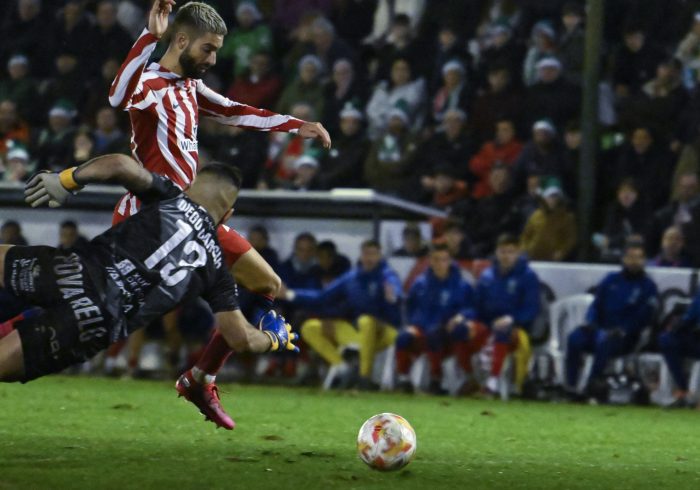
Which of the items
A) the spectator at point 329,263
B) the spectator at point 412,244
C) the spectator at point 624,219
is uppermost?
the spectator at point 624,219

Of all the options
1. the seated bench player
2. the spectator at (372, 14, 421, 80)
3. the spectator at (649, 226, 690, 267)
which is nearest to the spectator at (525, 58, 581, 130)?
the spectator at (372, 14, 421, 80)

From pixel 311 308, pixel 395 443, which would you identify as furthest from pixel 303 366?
pixel 395 443

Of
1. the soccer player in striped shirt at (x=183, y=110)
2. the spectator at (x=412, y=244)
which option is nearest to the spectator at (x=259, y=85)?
the spectator at (x=412, y=244)

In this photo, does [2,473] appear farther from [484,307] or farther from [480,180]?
[480,180]

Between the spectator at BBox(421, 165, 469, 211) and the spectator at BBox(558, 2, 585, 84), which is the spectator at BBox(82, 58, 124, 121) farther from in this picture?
the spectator at BBox(558, 2, 585, 84)

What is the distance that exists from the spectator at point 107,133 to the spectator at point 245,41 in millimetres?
1792

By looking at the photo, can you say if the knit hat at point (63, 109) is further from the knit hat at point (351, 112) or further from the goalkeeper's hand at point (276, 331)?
the goalkeeper's hand at point (276, 331)

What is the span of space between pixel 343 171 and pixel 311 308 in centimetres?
278

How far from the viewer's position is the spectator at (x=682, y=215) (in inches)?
558

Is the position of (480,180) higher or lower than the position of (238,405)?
higher

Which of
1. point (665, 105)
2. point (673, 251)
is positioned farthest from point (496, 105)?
point (673, 251)

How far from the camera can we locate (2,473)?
6656 millimetres

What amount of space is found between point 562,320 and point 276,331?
6.50 metres

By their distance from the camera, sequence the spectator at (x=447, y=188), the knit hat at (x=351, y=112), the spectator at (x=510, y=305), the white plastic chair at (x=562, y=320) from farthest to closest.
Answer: the knit hat at (x=351, y=112) < the spectator at (x=447, y=188) < the white plastic chair at (x=562, y=320) < the spectator at (x=510, y=305)
